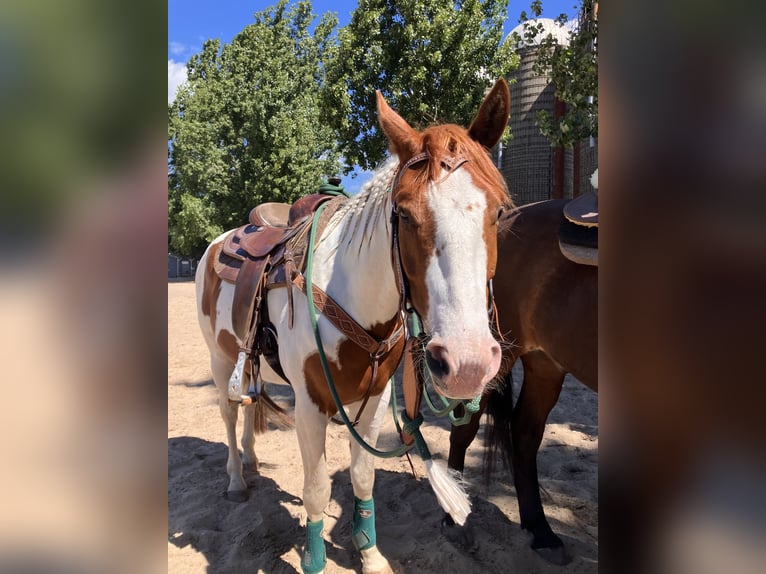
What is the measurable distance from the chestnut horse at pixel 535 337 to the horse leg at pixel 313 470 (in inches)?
32.3

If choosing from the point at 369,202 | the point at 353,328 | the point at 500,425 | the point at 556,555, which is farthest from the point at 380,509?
the point at 369,202

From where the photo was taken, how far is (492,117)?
158 cm

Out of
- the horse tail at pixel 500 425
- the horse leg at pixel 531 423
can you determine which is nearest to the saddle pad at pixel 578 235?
the horse leg at pixel 531 423

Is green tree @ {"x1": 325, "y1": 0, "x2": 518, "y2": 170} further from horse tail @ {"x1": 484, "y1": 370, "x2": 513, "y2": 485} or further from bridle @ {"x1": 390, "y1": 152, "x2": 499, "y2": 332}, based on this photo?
bridle @ {"x1": 390, "y1": 152, "x2": 499, "y2": 332}

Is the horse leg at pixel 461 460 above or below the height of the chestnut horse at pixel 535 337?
below

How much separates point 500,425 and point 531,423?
221 millimetres

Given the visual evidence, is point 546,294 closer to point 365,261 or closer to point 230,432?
point 365,261

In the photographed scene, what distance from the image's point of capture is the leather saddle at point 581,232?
2.01 m

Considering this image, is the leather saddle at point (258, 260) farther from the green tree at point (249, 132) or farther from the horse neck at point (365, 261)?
the green tree at point (249, 132)

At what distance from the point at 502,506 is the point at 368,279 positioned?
1.98 meters

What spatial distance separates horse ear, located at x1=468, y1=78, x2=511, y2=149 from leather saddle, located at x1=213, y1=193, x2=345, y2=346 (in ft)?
3.02
